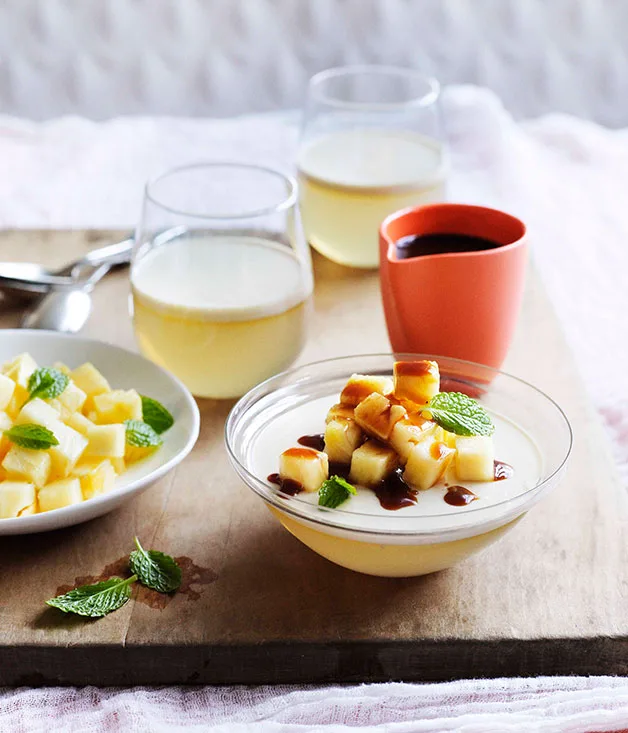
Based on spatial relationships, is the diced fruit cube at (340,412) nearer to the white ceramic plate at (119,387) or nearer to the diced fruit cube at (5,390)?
the white ceramic plate at (119,387)

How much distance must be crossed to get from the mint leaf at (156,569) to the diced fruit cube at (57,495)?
0.10 m

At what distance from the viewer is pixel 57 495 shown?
1277 mm

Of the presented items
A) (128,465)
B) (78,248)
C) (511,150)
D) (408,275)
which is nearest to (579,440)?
(408,275)

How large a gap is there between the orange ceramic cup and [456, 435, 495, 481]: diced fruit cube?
403 mm

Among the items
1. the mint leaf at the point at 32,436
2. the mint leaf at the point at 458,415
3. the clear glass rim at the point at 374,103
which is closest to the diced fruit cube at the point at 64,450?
the mint leaf at the point at 32,436

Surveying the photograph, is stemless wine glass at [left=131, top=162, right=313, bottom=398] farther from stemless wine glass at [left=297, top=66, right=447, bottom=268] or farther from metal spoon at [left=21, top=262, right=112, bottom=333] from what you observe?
stemless wine glass at [left=297, top=66, right=447, bottom=268]

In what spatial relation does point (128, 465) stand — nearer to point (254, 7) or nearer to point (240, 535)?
point (240, 535)

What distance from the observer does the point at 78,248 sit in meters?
2.13

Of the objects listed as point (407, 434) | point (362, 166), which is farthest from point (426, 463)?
point (362, 166)

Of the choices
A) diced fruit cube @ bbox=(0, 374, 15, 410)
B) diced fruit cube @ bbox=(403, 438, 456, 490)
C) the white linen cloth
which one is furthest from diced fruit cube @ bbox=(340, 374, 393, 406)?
diced fruit cube @ bbox=(0, 374, 15, 410)

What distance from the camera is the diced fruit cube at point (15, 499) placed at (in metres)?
1.25

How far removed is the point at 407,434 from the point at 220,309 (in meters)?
0.48

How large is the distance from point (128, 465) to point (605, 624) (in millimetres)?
642

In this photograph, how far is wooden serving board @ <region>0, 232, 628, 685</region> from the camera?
46.7 inches
